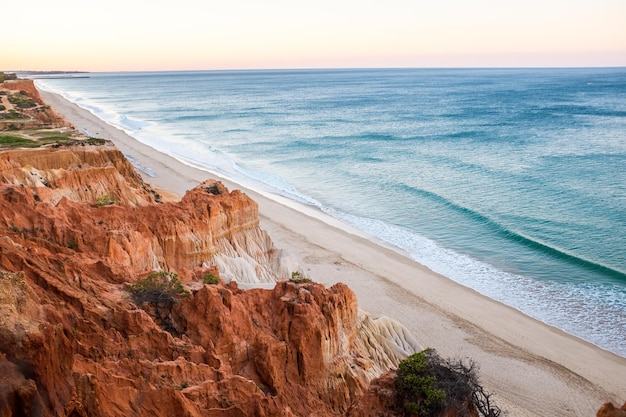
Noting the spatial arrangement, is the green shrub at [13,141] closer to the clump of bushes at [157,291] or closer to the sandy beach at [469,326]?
the sandy beach at [469,326]

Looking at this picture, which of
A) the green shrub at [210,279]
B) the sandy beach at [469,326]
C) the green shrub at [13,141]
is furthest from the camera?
the green shrub at [13,141]

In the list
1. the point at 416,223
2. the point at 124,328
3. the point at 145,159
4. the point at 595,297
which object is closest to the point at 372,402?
the point at 124,328

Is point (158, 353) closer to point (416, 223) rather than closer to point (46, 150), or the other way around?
point (46, 150)

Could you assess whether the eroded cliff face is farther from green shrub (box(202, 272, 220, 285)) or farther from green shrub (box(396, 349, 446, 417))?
green shrub (box(396, 349, 446, 417))

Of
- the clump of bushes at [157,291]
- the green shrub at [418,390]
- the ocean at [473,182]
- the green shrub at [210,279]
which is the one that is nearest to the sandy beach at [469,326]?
the ocean at [473,182]

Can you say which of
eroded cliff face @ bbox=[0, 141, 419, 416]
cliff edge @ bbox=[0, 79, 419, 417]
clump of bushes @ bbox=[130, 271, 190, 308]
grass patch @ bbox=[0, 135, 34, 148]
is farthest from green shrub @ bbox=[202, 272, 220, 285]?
grass patch @ bbox=[0, 135, 34, 148]

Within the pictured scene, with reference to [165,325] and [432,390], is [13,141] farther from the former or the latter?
[432,390]
